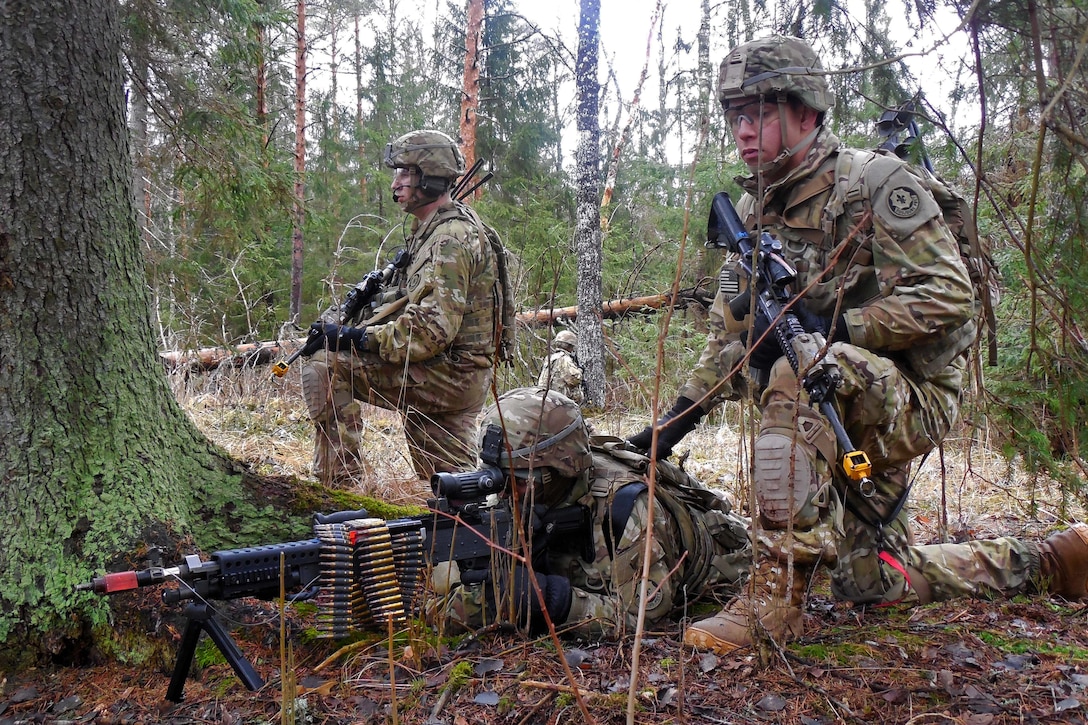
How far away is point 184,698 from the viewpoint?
2627mm

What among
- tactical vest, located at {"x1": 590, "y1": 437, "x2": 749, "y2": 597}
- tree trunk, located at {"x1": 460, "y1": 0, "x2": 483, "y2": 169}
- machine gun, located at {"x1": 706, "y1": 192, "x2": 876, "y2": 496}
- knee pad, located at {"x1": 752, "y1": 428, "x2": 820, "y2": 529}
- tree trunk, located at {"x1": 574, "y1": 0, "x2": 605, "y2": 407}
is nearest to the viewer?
machine gun, located at {"x1": 706, "y1": 192, "x2": 876, "y2": 496}

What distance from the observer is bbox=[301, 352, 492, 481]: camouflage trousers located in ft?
17.3

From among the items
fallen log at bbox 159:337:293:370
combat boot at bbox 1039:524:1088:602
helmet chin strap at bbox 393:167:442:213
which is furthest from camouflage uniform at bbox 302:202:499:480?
fallen log at bbox 159:337:293:370

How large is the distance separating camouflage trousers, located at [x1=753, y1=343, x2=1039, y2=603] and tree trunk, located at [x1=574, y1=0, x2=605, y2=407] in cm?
644

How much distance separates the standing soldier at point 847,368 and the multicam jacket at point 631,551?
0.90 feet

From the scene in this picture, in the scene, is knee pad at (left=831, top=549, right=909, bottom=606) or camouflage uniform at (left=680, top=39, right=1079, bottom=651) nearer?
camouflage uniform at (left=680, top=39, right=1079, bottom=651)

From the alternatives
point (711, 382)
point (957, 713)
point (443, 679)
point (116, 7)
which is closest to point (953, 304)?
point (711, 382)

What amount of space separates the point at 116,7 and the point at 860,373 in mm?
3273

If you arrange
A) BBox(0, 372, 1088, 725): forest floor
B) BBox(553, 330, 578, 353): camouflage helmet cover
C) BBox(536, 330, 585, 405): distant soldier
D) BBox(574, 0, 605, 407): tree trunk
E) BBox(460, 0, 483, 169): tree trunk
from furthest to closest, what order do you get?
BBox(460, 0, 483, 169): tree trunk
BBox(574, 0, 605, 407): tree trunk
BBox(553, 330, 578, 353): camouflage helmet cover
BBox(536, 330, 585, 405): distant soldier
BBox(0, 372, 1088, 725): forest floor

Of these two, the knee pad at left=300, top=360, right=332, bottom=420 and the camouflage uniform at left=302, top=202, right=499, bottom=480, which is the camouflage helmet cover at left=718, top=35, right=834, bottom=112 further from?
the knee pad at left=300, top=360, right=332, bottom=420

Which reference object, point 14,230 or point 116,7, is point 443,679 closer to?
point 14,230

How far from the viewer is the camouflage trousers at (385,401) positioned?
17.3 feet

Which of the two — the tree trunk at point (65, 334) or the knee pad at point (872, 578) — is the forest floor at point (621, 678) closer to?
the knee pad at point (872, 578)

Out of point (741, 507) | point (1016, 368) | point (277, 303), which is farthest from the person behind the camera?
point (277, 303)
